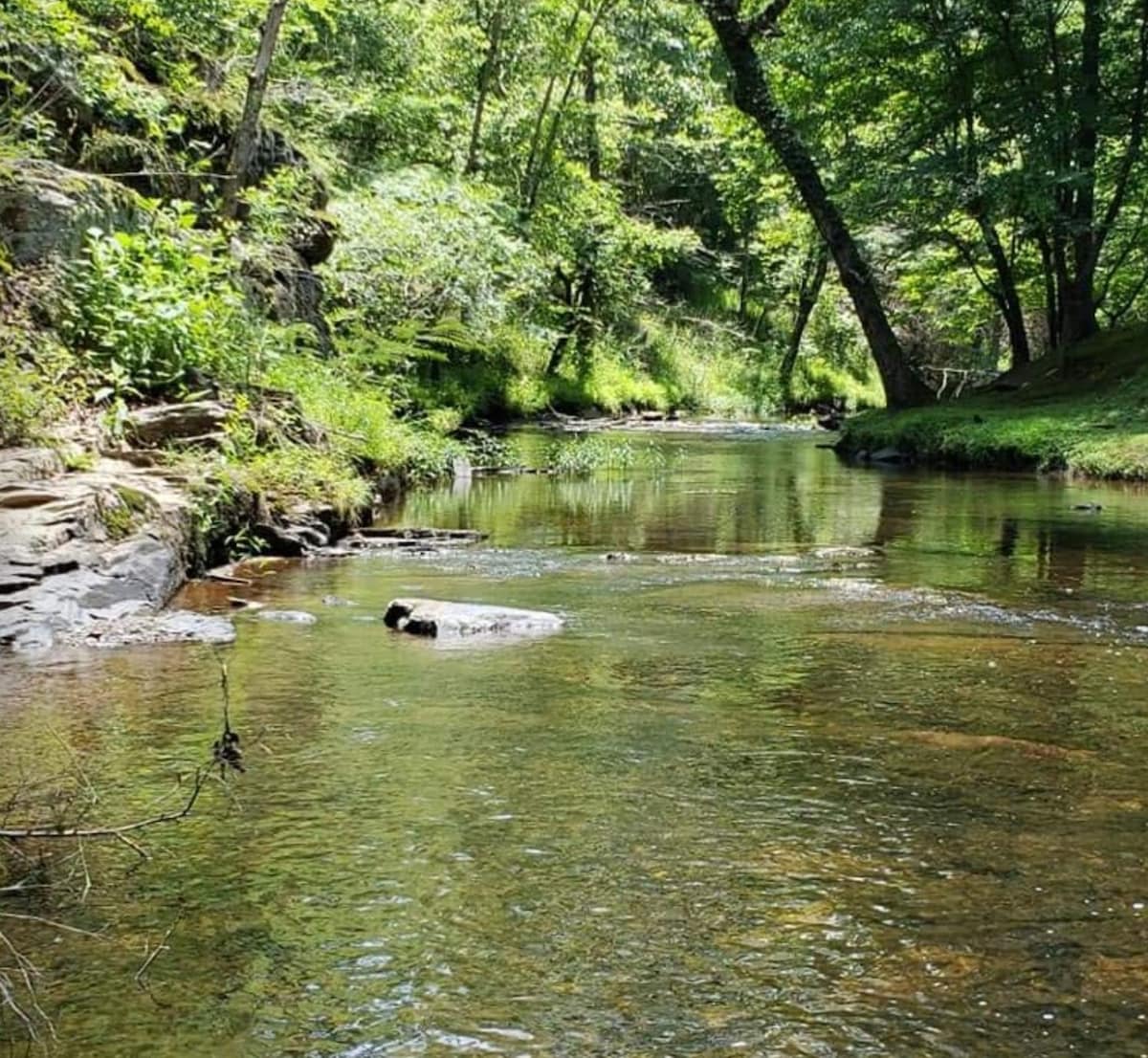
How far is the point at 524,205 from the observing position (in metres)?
29.0

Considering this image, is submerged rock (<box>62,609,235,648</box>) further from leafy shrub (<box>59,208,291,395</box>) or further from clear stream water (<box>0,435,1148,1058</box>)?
leafy shrub (<box>59,208,291,395</box>)

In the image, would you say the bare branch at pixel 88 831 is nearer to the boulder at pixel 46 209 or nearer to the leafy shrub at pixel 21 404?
the leafy shrub at pixel 21 404

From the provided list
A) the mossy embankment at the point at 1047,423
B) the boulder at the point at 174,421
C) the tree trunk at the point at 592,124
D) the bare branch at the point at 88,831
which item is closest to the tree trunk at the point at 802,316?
the tree trunk at the point at 592,124

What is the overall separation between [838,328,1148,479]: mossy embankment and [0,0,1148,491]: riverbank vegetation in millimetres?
837

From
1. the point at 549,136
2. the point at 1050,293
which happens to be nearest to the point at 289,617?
the point at 1050,293

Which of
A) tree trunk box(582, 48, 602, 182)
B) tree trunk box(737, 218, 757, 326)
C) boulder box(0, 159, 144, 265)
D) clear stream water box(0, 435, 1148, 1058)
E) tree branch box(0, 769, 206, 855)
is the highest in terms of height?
tree trunk box(582, 48, 602, 182)

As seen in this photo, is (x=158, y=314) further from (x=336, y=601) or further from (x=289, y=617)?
(x=289, y=617)

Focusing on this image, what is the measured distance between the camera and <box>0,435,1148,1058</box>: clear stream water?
2.62m

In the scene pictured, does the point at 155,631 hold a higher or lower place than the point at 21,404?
lower

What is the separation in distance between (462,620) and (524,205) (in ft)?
78.4

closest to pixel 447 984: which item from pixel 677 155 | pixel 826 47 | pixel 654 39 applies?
pixel 826 47

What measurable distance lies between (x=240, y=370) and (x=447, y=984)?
8.92 metres

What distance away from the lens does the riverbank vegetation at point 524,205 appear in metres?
10.3

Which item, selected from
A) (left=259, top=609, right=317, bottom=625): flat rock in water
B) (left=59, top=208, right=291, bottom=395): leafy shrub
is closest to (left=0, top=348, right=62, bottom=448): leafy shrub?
(left=59, top=208, right=291, bottom=395): leafy shrub
